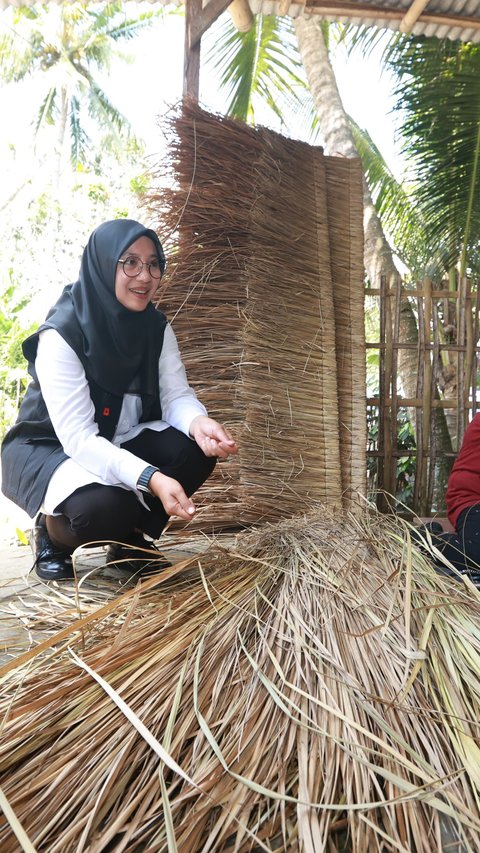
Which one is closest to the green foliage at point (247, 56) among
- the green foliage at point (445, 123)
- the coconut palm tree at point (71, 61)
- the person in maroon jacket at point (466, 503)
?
the green foliage at point (445, 123)

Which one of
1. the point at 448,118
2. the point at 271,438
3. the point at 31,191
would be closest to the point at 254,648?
the point at 271,438

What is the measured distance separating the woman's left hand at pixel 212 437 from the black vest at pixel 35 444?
0.25 metres

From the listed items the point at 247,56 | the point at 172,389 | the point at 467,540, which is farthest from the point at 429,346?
the point at 247,56

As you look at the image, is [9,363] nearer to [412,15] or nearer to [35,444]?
[412,15]

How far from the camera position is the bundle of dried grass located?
0.86 metres

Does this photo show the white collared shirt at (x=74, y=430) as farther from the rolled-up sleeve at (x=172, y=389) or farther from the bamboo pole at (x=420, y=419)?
the bamboo pole at (x=420, y=419)

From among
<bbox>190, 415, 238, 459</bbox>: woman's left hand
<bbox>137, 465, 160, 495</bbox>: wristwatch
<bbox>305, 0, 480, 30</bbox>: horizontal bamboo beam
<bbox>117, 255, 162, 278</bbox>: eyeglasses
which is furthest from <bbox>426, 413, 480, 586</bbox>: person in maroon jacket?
<bbox>305, 0, 480, 30</bbox>: horizontal bamboo beam

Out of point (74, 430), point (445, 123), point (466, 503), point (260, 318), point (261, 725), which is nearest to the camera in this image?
point (261, 725)

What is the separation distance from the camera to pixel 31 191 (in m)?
18.0

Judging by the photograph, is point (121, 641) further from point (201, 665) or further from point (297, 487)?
point (297, 487)

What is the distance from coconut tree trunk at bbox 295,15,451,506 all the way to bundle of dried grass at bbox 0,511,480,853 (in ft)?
10.7

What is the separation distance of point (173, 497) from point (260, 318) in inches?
54.4

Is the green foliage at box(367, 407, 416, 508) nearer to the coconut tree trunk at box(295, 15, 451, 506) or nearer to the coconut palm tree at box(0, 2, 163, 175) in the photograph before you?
the coconut tree trunk at box(295, 15, 451, 506)

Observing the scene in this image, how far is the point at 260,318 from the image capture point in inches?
114
